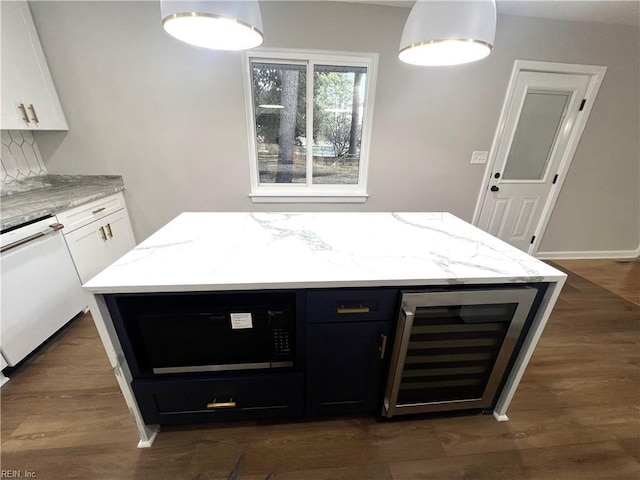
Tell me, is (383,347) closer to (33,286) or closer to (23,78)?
(33,286)

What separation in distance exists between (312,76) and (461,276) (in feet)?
7.44

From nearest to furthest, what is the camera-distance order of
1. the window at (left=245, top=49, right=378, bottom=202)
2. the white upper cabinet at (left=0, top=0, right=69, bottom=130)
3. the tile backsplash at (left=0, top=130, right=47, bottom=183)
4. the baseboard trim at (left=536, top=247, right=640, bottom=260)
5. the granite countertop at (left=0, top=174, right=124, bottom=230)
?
the granite countertop at (left=0, top=174, right=124, bottom=230), the white upper cabinet at (left=0, top=0, right=69, bottom=130), the tile backsplash at (left=0, top=130, right=47, bottom=183), the window at (left=245, top=49, right=378, bottom=202), the baseboard trim at (left=536, top=247, right=640, bottom=260)

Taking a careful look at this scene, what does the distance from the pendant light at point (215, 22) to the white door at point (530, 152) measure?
9.29 feet

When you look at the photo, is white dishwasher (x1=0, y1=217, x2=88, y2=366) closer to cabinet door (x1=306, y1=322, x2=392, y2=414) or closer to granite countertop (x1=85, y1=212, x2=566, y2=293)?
granite countertop (x1=85, y1=212, x2=566, y2=293)

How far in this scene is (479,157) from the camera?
2814 millimetres

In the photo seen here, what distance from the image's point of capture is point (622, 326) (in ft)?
7.06

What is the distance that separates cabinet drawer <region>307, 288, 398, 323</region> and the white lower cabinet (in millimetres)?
1951

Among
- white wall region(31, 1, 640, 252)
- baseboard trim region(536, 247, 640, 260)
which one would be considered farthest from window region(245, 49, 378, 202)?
baseboard trim region(536, 247, 640, 260)

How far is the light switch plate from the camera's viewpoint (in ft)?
9.19

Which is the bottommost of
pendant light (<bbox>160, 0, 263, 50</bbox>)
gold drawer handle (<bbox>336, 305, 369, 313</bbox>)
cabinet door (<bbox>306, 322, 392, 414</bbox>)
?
cabinet door (<bbox>306, 322, 392, 414</bbox>)

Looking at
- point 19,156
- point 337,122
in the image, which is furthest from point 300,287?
point 19,156

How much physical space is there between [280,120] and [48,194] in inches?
79.9

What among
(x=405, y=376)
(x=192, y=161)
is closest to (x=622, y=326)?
(x=405, y=376)

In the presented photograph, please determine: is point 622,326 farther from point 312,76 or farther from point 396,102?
point 312,76
